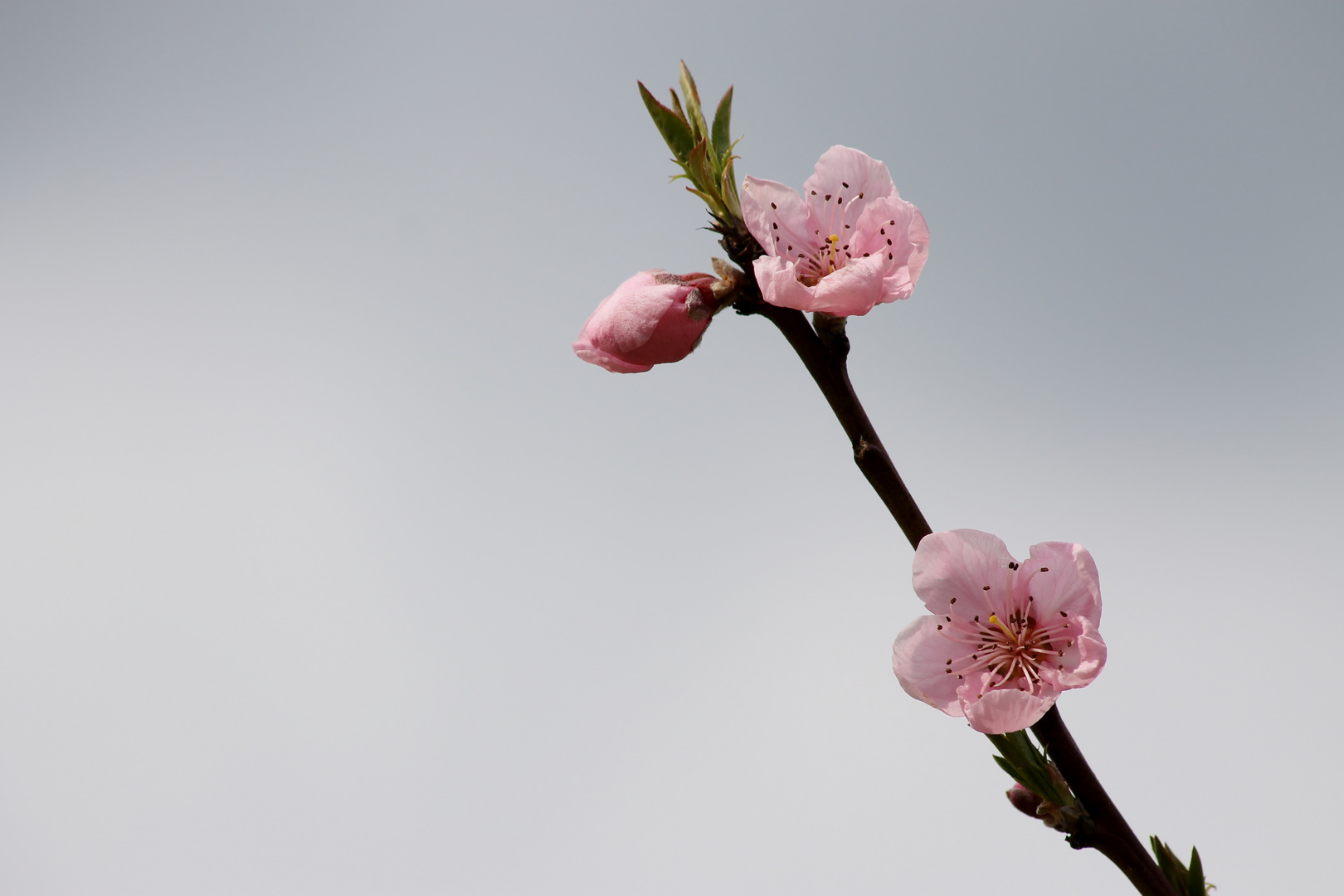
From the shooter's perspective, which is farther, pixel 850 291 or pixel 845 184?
pixel 845 184

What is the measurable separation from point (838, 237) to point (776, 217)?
0.08 meters

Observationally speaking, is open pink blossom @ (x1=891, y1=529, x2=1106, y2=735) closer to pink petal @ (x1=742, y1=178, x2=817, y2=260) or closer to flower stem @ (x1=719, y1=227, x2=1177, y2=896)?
flower stem @ (x1=719, y1=227, x2=1177, y2=896)

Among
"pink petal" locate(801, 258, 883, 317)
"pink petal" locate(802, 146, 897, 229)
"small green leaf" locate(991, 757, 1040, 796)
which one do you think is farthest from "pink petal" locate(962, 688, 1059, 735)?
"pink petal" locate(802, 146, 897, 229)

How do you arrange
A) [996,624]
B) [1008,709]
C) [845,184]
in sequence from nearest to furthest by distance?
[1008,709], [996,624], [845,184]

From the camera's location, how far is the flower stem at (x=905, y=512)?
642 mm

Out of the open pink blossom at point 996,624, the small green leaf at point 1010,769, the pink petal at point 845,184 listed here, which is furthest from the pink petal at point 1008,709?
the pink petal at point 845,184

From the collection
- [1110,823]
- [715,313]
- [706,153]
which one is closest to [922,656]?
[1110,823]

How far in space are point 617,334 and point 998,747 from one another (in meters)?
0.44

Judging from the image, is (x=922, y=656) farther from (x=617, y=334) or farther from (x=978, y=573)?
(x=617, y=334)

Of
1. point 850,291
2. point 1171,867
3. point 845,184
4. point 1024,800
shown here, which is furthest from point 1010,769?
point 845,184

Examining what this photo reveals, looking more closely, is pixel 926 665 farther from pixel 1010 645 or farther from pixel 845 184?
pixel 845 184

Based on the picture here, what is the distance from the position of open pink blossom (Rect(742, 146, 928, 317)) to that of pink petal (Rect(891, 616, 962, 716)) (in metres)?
0.24

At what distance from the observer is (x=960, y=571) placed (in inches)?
26.0

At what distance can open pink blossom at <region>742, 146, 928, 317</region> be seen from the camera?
63 centimetres
